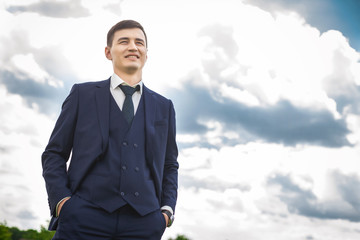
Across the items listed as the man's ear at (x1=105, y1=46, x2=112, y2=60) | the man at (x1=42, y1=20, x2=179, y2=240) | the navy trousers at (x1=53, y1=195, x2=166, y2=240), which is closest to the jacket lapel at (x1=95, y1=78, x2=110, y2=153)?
the man at (x1=42, y1=20, x2=179, y2=240)

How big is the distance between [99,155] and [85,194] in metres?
0.36

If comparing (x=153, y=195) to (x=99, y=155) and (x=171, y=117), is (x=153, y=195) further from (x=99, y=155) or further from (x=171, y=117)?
(x=171, y=117)

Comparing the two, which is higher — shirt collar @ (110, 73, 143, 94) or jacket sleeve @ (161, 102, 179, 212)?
shirt collar @ (110, 73, 143, 94)

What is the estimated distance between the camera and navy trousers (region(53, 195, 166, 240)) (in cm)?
→ 332

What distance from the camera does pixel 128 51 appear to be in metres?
3.96

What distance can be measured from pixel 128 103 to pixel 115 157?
57 cm

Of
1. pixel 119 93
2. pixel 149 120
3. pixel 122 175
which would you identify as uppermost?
pixel 119 93

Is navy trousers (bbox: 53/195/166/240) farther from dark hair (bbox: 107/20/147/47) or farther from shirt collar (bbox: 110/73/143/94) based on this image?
dark hair (bbox: 107/20/147/47)

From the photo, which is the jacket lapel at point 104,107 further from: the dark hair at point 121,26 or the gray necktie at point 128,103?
the dark hair at point 121,26

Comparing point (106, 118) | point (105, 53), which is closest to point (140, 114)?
point (106, 118)

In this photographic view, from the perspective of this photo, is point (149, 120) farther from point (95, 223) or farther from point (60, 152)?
point (95, 223)

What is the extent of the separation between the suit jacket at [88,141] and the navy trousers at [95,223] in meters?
0.17

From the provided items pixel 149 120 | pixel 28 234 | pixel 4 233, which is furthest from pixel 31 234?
pixel 149 120

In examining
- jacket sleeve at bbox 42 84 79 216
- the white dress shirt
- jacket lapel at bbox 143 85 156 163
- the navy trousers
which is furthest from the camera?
the white dress shirt
